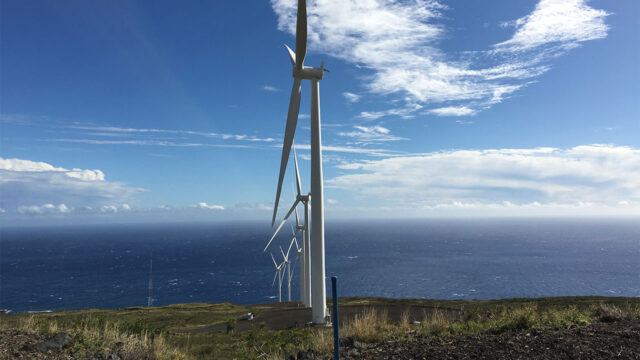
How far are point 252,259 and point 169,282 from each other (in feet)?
187

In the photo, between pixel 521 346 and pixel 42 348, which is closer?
pixel 521 346

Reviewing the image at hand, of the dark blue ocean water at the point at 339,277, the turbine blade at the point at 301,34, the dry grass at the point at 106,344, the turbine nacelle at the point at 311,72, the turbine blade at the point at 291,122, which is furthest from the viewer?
the dark blue ocean water at the point at 339,277

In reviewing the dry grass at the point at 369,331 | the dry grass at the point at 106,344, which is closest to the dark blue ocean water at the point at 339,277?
the dry grass at the point at 106,344

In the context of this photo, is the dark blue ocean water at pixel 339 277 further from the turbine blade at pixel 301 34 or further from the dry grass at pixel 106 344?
the dry grass at pixel 106 344

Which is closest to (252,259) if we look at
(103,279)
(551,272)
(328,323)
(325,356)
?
(103,279)

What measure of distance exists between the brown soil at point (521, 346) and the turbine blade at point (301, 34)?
14845mm

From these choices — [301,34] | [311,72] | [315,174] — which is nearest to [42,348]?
[315,174]

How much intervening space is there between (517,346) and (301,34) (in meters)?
16.1

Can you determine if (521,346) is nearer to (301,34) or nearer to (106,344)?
(106,344)

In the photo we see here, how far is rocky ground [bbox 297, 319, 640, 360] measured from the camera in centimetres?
761

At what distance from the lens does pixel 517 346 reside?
8188mm

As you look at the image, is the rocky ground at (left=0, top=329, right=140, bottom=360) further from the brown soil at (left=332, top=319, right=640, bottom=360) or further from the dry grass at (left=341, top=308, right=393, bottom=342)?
the dry grass at (left=341, top=308, right=393, bottom=342)

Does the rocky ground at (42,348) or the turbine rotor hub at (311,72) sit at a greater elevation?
the turbine rotor hub at (311,72)

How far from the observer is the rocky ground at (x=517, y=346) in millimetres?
7609
